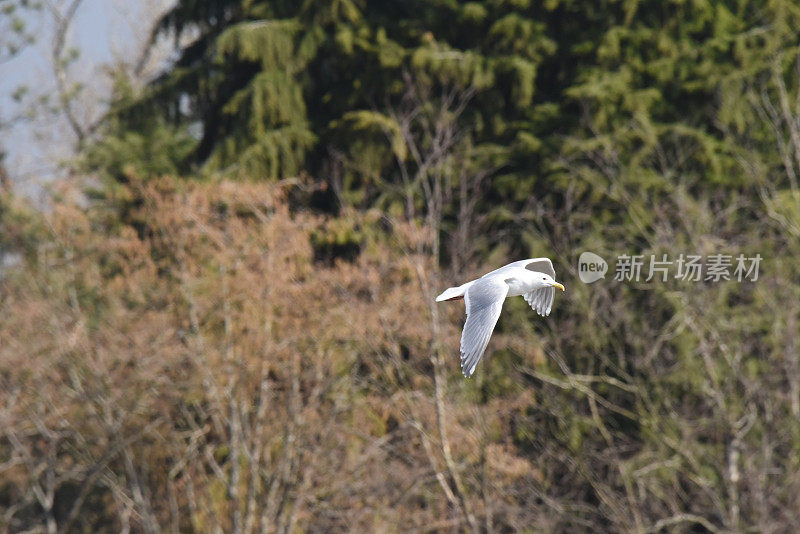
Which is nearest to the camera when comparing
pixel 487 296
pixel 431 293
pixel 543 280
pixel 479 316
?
pixel 479 316

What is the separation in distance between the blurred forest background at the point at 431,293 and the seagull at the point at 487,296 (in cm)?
959

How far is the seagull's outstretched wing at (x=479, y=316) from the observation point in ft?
8.71

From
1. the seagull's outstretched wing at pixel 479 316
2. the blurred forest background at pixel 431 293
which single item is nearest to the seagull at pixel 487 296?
the seagull's outstretched wing at pixel 479 316

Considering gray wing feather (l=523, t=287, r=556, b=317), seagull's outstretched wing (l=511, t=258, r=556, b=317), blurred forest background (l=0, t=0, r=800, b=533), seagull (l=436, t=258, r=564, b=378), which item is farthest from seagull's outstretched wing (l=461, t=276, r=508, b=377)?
blurred forest background (l=0, t=0, r=800, b=533)

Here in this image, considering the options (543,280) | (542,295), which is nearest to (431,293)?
(542,295)

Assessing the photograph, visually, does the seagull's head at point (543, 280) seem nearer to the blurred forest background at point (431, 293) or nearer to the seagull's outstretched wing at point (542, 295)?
the seagull's outstretched wing at point (542, 295)

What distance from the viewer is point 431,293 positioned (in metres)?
13.1

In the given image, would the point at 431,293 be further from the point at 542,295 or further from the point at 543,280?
the point at 543,280

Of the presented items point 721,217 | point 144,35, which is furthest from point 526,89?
point 144,35

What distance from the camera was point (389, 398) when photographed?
13.6 m

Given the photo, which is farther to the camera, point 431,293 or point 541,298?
point 431,293

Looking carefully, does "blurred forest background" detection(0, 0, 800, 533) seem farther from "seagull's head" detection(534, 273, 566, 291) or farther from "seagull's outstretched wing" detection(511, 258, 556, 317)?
"seagull's head" detection(534, 273, 566, 291)

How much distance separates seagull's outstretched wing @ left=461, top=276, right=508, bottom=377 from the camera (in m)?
2.66

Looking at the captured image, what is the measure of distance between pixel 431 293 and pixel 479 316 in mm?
10250
